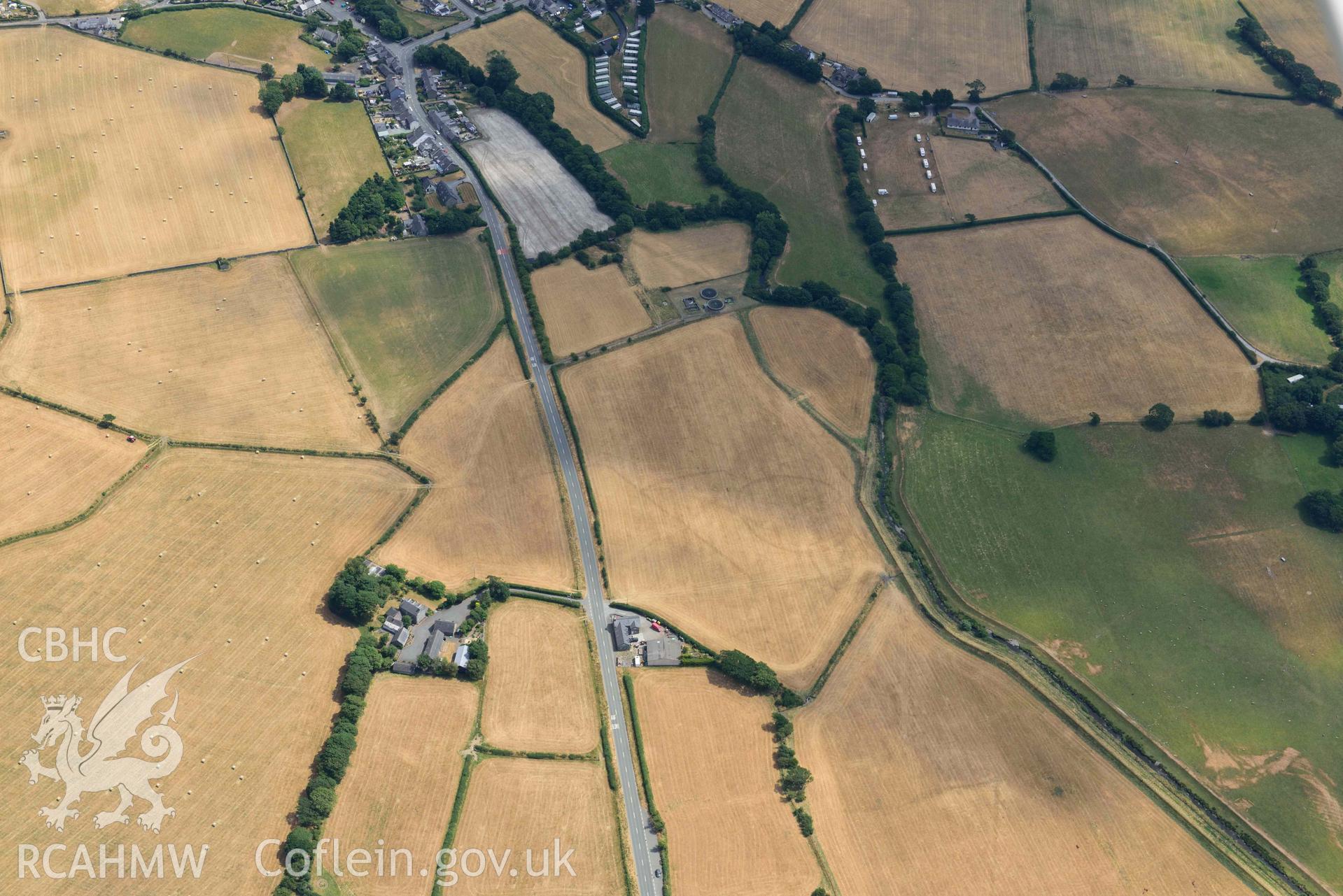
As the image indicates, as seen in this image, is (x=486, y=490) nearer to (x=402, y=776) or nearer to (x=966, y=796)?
(x=402, y=776)

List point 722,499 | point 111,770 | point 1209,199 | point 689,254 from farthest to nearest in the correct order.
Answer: point 1209,199
point 689,254
point 722,499
point 111,770

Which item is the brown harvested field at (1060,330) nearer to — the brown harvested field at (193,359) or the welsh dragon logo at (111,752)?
the brown harvested field at (193,359)

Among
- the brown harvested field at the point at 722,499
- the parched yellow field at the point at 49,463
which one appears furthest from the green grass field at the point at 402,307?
the parched yellow field at the point at 49,463

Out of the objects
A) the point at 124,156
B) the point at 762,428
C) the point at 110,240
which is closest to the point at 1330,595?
the point at 762,428

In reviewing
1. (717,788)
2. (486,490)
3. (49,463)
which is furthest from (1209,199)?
(49,463)

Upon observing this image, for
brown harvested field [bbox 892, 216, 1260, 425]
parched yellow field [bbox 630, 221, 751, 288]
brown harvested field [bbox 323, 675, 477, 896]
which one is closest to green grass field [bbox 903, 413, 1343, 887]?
brown harvested field [bbox 892, 216, 1260, 425]

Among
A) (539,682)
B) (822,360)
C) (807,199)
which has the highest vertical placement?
(807,199)
